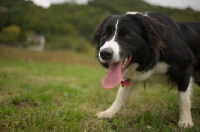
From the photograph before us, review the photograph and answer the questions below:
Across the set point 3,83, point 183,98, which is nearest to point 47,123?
point 183,98

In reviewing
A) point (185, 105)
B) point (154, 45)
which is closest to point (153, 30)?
point (154, 45)

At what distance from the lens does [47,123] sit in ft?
8.13

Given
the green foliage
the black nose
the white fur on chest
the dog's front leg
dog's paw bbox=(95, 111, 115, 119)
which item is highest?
the black nose

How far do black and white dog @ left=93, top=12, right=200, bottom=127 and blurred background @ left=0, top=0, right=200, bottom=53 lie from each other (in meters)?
1.18

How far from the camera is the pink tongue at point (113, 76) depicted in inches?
109

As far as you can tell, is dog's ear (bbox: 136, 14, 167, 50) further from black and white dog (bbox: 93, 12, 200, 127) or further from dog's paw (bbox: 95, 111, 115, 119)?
dog's paw (bbox: 95, 111, 115, 119)

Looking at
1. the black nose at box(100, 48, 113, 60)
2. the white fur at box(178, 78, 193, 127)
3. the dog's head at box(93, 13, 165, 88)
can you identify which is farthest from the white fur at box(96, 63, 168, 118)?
the black nose at box(100, 48, 113, 60)

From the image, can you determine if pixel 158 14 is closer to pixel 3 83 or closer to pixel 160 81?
pixel 160 81

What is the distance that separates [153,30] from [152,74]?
0.76 metres

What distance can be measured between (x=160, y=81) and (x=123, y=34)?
1.15 metres

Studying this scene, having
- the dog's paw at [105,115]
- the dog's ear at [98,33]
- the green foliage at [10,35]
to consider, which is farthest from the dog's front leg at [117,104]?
the green foliage at [10,35]

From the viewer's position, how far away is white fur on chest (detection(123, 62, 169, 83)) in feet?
10.0

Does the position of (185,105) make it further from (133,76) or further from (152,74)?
(133,76)

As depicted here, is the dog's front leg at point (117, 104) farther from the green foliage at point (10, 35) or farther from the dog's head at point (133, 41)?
the green foliage at point (10, 35)
